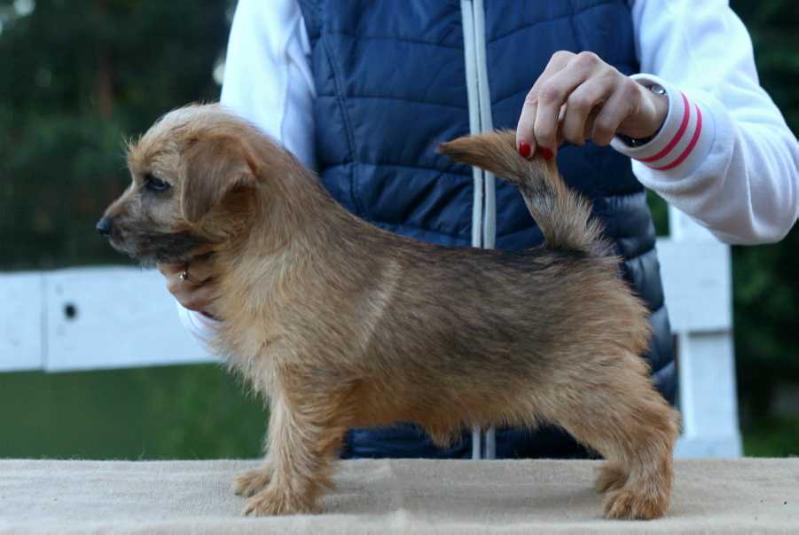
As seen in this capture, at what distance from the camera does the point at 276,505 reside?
6.16 feet

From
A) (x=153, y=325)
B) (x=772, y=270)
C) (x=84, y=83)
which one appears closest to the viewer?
(x=153, y=325)

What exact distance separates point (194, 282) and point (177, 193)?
197 mm

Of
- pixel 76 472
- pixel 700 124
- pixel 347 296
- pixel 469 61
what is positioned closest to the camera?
pixel 347 296

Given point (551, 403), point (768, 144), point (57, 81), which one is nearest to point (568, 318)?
point (551, 403)

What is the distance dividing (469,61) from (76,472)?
3.73 feet

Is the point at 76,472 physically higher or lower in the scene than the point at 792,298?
higher

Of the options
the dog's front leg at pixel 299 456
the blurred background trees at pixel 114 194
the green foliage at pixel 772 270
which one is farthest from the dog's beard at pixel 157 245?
the green foliage at pixel 772 270

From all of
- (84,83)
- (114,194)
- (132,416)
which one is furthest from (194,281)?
(84,83)

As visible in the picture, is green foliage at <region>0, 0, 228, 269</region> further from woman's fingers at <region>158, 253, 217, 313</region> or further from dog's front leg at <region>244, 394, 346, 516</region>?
dog's front leg at <region>244, 394, 346, 516</region>

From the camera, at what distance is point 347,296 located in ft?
6.24

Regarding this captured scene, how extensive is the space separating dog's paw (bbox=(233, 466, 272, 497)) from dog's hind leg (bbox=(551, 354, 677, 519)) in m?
0.53

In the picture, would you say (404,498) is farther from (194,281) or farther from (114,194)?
(114,194)

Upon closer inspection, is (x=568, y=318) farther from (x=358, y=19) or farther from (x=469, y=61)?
(x=358, y=19)

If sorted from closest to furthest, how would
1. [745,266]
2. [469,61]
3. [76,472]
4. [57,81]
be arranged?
[76,472] → [469,61] → [745,266] → [57,81]
